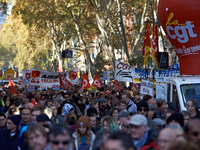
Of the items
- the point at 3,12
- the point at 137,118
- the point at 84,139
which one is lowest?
the point at 84,139

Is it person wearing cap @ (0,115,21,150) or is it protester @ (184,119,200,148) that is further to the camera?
person wearing cap @ (0,115,21,150)

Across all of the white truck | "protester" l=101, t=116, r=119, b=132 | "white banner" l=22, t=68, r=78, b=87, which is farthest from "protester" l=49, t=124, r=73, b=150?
"white banner" l=22, t=68, r=78, b=87

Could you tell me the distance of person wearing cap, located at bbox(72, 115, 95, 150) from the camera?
21.9ft

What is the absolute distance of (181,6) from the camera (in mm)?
13031

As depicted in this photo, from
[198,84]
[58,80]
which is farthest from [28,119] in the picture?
[58,80]

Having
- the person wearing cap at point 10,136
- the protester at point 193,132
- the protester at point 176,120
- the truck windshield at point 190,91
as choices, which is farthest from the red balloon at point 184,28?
the protester at point 193,132

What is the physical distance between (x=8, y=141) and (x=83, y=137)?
66.8 inches

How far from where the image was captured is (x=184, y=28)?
13258mm

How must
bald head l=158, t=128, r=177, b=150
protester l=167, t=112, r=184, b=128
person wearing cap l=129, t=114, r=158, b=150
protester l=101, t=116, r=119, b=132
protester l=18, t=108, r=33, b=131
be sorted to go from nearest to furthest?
1. bald head l=158, t=128, r=177, b=150
2. person wearing cap l=129, t=114, r=158, b=150
3. protester l=167, t=112, r=184, b=128
4. protester l=101, t=116, r=119, b=132
5. protester l=18, t=108, r=33, b=131

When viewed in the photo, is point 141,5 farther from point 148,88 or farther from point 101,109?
point 101,109

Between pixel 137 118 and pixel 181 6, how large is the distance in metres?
8.33

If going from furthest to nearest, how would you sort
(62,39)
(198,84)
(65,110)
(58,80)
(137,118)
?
(62,39) < (58,80) < (198,84) < (65,110) < (137,118)

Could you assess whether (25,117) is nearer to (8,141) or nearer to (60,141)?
(8,141)

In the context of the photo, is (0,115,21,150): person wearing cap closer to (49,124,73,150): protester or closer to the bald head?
(49,124,73,150): protester
